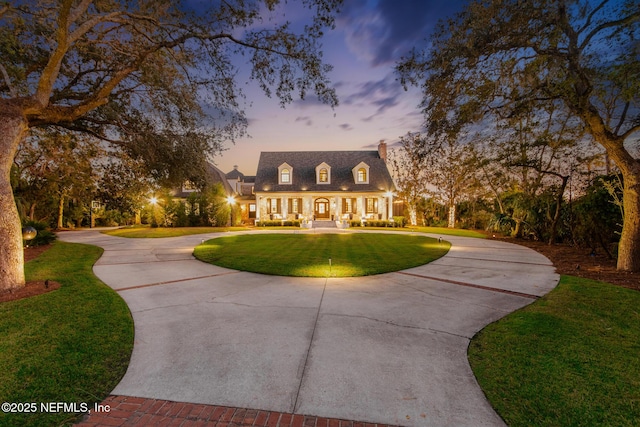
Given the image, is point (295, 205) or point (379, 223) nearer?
point (379, 223)

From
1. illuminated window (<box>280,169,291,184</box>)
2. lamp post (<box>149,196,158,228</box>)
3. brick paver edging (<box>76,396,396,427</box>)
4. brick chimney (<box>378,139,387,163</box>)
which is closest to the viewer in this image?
brick paver edging (<box>76,396,396,427</box>)

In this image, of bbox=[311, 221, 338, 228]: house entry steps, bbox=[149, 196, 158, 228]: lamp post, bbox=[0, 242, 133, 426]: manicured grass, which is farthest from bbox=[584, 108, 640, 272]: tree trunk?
bbox=[149, 196, 158, 228]: lamp post

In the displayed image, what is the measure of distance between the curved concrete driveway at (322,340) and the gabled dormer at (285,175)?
23.0 metres

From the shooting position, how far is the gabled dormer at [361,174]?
96.2 feet

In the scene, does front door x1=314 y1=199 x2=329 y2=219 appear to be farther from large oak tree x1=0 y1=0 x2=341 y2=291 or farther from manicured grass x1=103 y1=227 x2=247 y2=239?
large oak tree x1=0 y1=0 x2=341 y2=291

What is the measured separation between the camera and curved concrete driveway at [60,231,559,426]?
2.55 m

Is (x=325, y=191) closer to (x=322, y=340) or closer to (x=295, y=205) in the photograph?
(x=295, y=205)

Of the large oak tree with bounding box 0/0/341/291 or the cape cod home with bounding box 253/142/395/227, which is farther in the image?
the cape cod home with bounding box 253/142/395/227

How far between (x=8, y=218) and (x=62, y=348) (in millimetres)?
3969

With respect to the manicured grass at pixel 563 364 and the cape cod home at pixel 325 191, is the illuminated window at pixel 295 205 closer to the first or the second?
the cape cod home at pixel 325 191

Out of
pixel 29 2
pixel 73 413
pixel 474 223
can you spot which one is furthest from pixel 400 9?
pixel 474 223

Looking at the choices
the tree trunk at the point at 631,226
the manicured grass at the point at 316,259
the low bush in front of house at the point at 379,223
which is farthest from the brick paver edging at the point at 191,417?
the low bush in front of house at the point at 379,223

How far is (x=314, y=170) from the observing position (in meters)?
30.7

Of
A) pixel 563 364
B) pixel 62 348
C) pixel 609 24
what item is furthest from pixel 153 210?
pixel 609 24
